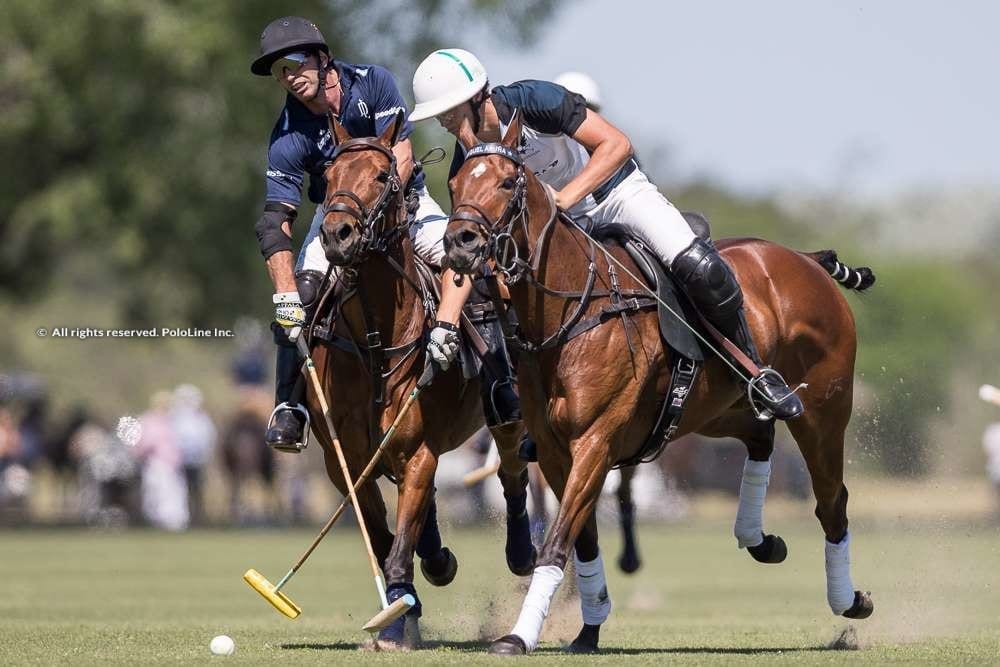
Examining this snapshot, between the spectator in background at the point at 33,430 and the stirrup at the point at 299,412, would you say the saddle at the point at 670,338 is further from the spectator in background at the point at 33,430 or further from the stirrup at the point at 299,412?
the spectator in background at the point at 33,430

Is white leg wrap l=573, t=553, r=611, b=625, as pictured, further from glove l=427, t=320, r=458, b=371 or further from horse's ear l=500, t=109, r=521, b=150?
horse's ear l=500, t=109, r=521, b=150

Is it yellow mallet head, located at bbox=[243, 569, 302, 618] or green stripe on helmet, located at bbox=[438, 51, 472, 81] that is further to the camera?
yellow mallet head, located at bbox=[243, 569, 302, 618]

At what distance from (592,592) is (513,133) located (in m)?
2.43

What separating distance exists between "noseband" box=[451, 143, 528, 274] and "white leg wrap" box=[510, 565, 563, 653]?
4.45 feet

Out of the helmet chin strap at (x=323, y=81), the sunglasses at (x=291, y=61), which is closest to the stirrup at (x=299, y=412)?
the helmet chin strap at (x=323, y=81)

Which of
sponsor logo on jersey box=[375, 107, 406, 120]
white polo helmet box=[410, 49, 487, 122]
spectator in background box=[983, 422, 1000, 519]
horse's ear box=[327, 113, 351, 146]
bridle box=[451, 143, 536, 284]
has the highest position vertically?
white polo helmet box=[410, 49, 487, 122]

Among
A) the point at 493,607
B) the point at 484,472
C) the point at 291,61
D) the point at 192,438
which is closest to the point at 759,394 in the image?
the point at 493,607

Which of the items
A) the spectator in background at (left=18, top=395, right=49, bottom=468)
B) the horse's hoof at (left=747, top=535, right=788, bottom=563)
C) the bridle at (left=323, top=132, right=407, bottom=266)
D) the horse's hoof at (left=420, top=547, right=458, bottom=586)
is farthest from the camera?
the spectator in background at (left=18, top=395, right=49, bottom=468)

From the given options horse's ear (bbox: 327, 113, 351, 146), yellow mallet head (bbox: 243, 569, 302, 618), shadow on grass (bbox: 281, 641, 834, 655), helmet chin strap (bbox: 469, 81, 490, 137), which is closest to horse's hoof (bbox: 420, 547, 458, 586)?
shadow on grass (bbox: 281, 641, 834, 655)

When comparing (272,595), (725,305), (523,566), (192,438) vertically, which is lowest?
(192,438)

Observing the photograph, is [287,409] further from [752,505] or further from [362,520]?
[752,505]

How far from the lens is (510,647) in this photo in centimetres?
767

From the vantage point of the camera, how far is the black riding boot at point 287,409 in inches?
352

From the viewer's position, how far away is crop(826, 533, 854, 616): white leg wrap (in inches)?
381
